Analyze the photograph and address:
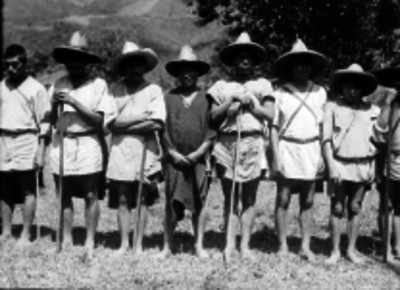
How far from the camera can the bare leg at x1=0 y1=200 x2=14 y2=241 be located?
22.4 ft

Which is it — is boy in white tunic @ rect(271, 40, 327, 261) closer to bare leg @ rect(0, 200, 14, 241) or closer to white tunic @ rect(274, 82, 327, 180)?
white tunic @ rect(274, 82, 327, 180)

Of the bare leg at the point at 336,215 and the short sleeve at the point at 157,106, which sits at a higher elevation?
the short sleeve at the point at 157,106

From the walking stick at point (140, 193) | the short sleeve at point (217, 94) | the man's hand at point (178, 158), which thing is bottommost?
the walking stick at point (140, 193)

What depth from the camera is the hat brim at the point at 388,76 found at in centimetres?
626

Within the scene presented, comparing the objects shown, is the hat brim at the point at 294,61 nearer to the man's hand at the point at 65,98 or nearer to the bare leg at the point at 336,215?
the bare leg at the point at 336,215

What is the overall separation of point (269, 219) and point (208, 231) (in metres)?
1.27

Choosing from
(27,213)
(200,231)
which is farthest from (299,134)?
(27,213)

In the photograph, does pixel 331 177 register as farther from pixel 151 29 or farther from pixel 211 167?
pixel 151 29

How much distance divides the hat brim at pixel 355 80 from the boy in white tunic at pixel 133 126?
1.90 metres

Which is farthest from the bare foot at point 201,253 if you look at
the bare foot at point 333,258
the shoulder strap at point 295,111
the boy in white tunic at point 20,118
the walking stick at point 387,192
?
the boy in white tunic at point 20,118

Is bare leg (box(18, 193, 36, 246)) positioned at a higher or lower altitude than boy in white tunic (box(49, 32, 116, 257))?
lower

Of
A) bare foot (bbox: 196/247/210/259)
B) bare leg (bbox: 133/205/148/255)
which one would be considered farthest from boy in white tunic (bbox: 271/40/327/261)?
bare leg (bbox: 133/205/148/255)

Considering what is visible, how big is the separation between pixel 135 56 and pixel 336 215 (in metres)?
2.79

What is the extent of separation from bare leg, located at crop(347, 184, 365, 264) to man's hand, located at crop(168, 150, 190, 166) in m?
1.85
